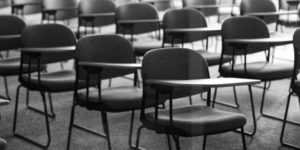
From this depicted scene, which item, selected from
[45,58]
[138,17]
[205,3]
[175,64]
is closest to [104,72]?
[175,64]

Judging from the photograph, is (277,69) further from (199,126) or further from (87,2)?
(87,2)

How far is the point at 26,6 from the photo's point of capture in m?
6.01

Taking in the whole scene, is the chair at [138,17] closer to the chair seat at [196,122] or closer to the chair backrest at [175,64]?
the chair backrest at [175,64]

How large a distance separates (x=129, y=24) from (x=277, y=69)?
1.45m

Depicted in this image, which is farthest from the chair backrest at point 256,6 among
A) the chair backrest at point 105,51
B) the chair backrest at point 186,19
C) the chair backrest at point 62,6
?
the chair backrest at point 105,51

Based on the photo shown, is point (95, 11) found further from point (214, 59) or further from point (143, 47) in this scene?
point (214, 59)

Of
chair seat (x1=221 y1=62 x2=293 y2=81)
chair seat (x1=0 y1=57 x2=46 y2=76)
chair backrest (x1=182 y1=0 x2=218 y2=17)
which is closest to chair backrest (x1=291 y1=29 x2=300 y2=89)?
chair seat (x1=221 y1=62 x2=293 y2=81)

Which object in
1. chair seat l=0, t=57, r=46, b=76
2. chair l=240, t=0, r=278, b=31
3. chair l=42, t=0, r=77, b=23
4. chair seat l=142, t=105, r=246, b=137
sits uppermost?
chair l=240, t=0, r=278, b=31

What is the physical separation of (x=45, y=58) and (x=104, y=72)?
73 cm

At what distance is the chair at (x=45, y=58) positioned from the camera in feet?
11.0

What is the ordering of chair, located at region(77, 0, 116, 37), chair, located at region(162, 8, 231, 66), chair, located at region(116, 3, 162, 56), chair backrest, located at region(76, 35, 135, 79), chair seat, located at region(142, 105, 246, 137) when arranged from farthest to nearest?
chair, located at region(77, 0, 116, 37), chair, located at region(116, 3, 162, 56), chair, located at region(162, 8, 231, 66), chair backrest, located at region(76, 35, 135, 79), chair seat, located at region(142, 105, 246, 137)

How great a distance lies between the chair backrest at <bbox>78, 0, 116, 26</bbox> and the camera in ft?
17.4

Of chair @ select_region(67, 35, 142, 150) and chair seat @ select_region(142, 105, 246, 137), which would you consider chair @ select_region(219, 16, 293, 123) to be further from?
chair seat @ select_region(142, 105, 246, 137)

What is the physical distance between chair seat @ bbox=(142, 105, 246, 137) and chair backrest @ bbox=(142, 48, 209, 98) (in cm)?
21
